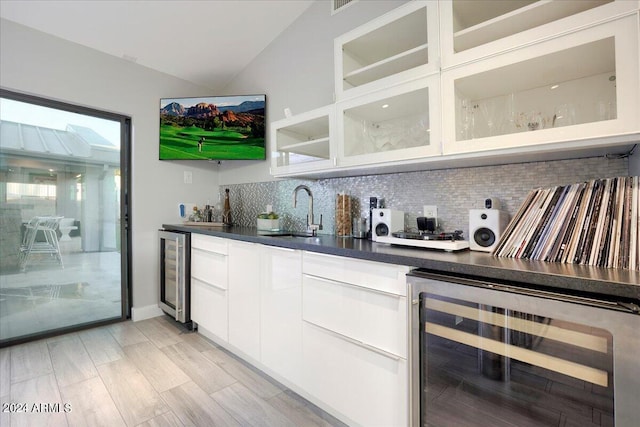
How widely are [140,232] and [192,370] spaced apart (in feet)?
5.32

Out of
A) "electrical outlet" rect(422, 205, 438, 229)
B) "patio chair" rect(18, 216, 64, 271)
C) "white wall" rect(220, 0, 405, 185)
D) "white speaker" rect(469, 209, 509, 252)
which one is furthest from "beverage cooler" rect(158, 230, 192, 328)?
"white speaker" rect(469, 209, 509, 252)

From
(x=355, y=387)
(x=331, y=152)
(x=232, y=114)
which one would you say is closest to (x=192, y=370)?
(x=355, y=387)

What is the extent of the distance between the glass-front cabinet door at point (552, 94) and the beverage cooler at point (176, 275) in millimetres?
2322

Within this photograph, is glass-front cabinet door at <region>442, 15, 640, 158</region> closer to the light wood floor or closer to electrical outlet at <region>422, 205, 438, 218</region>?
electrical outlet at <region>422, 205, 438, 218</region>

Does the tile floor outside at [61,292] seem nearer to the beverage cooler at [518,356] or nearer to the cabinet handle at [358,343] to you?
the cabinet handle at [358,343]

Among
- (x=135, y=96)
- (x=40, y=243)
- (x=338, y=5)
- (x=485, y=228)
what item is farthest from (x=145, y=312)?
(x=338, y=5)

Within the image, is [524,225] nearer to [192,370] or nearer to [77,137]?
[192,370]

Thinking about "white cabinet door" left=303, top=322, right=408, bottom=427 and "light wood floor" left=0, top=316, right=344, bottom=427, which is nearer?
"white cabinet door" left=303, top=322, right=408, bottom=427

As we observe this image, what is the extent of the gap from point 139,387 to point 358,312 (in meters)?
1.56

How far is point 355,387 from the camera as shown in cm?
134

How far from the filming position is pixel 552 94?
4.18ft

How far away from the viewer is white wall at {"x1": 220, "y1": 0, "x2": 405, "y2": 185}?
2202 mm

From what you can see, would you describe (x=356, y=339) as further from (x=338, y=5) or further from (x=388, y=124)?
(x=338, y=5)

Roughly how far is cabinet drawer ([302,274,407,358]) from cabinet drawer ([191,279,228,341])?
0.92 m
